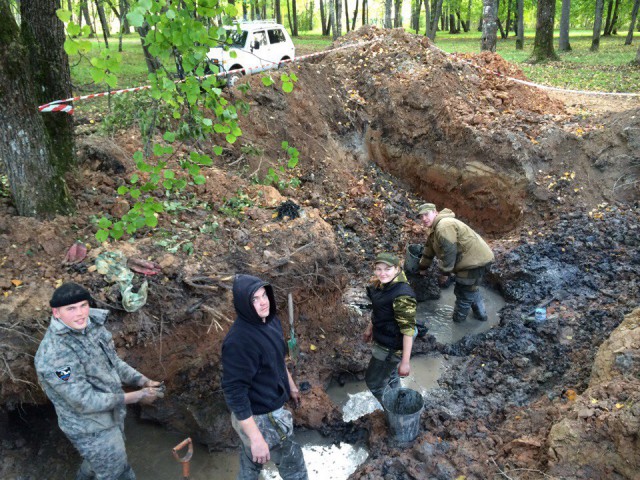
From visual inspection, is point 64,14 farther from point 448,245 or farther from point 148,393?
point 448,245

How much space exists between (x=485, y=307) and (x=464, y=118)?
375 centimetres

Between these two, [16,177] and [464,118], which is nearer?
[16,177]

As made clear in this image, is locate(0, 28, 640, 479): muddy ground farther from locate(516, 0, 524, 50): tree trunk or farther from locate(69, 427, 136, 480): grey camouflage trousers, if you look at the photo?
locate(516, 0, 524, 50): tree trunk

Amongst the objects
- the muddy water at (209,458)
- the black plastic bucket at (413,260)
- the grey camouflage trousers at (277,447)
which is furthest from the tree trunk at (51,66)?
the black plastic bucket at (413,260)

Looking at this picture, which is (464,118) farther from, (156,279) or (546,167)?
(156,279)

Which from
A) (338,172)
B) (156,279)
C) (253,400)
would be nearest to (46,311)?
(156,279)

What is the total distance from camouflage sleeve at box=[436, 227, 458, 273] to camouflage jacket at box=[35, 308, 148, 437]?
3.84 m

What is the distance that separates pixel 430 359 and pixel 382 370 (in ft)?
5.40

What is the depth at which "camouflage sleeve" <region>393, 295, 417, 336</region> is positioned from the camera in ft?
12.4

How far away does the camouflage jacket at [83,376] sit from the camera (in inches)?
115

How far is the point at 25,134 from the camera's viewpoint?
14.5ft

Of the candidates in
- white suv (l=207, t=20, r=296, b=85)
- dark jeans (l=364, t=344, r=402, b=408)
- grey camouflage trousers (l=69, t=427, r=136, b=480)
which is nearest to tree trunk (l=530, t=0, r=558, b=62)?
white suv (l=207, t=20, r=296, b=85)

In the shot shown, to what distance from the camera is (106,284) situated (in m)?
4.34

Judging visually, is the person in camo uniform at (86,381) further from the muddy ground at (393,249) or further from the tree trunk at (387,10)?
the tree trunk at (387,10)
